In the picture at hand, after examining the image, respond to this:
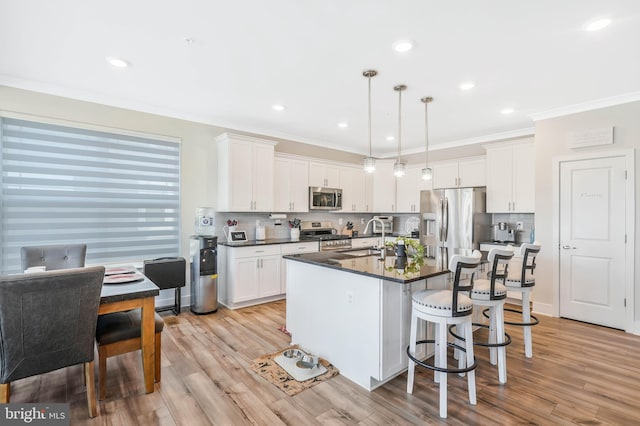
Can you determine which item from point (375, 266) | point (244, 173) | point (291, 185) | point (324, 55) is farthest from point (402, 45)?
point (291, 185)

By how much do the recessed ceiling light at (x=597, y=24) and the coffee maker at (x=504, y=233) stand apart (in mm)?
3375

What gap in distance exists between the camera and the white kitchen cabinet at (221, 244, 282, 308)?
4375mm

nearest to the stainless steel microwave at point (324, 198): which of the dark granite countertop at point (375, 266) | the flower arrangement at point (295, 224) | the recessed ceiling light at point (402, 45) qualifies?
the flower arrangement at point (295, 224)

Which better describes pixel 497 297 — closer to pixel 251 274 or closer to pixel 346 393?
pixel 346 393

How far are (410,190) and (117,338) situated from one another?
17.8 ft

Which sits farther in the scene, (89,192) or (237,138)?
(237,138)

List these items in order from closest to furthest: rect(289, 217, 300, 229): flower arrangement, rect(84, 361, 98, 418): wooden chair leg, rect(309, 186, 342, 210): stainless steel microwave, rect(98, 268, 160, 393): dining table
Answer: rect(84, 361, 98, 418): wooden chair leg
rect(98, 268, 160, 393): dining table
rect(289, 217, 300, 229): flower arrangement
rect(309, 186, 342, 210): stainless steel microwave

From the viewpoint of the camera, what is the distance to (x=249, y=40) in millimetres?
2482

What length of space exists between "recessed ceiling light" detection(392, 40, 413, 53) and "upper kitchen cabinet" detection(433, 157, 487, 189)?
3.44 m

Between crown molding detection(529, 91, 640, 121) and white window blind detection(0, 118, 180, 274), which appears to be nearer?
white window blind detection(0, 118, 180, 274)

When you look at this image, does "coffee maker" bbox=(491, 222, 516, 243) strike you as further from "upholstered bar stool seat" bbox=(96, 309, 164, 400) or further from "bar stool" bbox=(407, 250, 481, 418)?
"upholstered bar stool seat" bbox=(96, 309, 164, 400)

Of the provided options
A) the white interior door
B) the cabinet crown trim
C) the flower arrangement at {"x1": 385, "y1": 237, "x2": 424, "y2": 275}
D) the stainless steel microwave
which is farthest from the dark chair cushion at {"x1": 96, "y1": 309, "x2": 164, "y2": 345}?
the white interior door

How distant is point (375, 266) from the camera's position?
2633 millimetres

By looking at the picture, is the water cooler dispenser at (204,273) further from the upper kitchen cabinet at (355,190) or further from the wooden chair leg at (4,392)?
the upper kitchen cabinet at (355,190)
